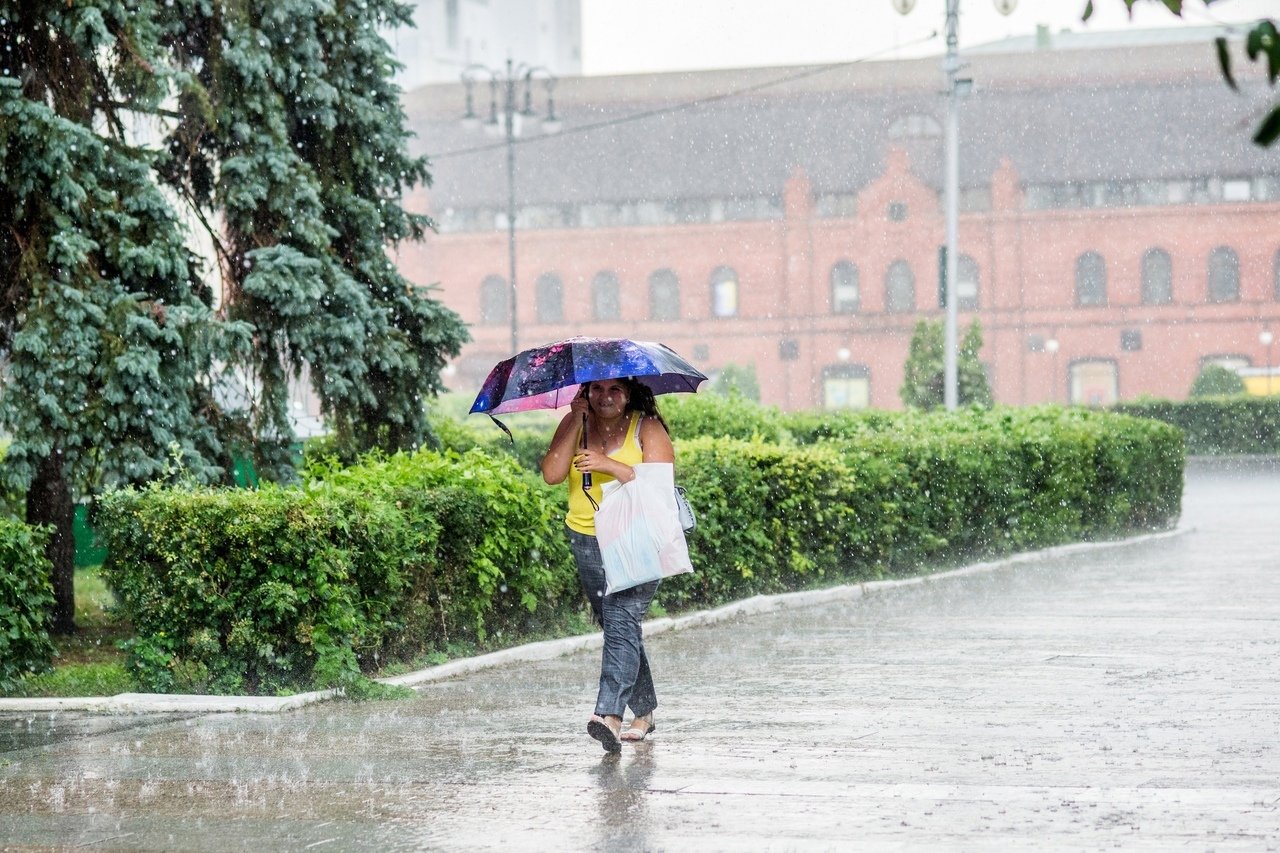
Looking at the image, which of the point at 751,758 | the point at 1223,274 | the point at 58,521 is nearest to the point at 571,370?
the point at 751,758

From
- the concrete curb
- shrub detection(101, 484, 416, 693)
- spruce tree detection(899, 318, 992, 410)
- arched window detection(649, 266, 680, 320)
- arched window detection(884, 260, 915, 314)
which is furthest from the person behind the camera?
arched window detection(649, 266, 680, 320)

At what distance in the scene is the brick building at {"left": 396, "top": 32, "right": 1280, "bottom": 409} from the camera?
238 ft

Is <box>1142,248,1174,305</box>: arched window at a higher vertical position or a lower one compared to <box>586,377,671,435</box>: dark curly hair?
higher

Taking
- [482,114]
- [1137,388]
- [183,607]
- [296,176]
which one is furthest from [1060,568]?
[482,114]

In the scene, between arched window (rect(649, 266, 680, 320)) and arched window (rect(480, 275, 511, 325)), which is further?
arched window (rect(480, 275, 511, 325))

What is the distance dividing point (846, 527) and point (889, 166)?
59416 mm

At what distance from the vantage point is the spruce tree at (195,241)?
495 inches

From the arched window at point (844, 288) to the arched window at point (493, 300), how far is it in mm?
14344

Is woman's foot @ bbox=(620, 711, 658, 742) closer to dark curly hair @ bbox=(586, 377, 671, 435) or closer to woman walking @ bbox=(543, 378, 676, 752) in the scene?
woman walking @ bbox=(543, 378, 676, 752)

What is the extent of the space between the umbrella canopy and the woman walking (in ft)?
0.45

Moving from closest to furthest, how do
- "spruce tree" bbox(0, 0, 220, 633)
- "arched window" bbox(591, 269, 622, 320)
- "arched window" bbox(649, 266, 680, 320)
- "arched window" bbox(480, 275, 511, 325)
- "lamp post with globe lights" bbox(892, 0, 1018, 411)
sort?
"spruce tree" bbox(0, 0, 220, 633), "lamp post with globe lights" bbox(892, 0, 1018, 411), "arched window" bbox(649, 266, 680, 320), "arched window" bbox(591, 269, 622, 320), "arched window" bbox(480, 275, 511, 325)

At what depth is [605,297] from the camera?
78688 mm

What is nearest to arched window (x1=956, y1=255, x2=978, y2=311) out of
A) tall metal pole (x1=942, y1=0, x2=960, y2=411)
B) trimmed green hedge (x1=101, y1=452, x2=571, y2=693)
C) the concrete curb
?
tall metal pole (x1=942, y1=0, x2=960, y2=411)

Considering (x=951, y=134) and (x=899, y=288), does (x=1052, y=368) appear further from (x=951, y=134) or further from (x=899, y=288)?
(x=951, y=134)
